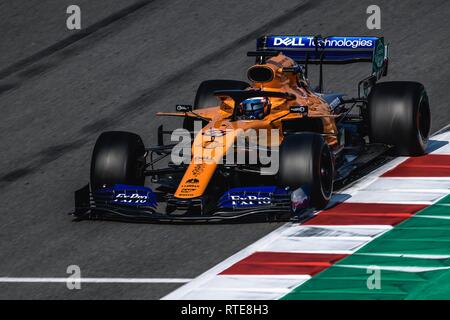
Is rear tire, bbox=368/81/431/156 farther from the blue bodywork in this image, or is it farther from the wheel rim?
the blue bodywork

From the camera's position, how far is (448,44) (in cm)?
2098

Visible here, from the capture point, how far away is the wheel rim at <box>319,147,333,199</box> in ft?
46.4


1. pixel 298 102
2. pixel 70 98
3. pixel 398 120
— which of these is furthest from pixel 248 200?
pixel 70 98

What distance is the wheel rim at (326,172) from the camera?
46.4ft

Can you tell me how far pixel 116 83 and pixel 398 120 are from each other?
6.14 meters

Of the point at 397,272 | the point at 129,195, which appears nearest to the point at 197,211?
the point at 129,195

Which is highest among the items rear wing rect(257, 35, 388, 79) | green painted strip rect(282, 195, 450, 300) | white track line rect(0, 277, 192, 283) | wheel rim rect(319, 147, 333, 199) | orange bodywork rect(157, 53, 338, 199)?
rear wing rect(257, 35, 388, 79)

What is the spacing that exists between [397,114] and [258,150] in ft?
7.92

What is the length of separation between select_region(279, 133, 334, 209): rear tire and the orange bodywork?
70cm

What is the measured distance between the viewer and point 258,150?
14305mm

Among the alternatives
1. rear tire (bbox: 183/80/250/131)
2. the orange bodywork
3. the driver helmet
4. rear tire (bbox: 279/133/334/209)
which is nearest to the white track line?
the orange bodywork

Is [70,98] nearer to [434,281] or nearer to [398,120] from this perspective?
[398,120]

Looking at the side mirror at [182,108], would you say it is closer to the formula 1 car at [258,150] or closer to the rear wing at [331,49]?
the formula 1 car at [258,150]

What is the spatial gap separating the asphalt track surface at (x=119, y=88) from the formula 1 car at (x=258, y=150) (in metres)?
0.31
